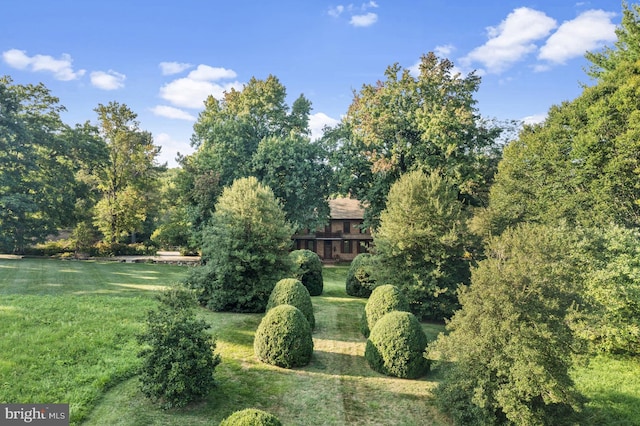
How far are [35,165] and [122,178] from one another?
373 inches

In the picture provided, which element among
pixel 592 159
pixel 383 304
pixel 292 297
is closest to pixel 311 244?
pixel 592 159

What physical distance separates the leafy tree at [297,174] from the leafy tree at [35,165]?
1914cm

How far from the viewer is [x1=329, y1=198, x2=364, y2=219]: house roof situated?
48.3 meters

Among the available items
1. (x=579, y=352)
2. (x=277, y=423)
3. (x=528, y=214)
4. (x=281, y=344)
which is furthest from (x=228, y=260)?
(x=528, y=214)

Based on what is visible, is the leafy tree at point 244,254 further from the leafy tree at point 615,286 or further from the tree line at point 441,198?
the leafy tree at point 615,286

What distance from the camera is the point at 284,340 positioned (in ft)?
41.8

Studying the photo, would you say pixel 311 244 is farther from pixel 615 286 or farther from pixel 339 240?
pixel 615 286

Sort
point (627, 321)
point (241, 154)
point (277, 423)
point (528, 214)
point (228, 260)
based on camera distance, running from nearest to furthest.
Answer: point (277, 423)
point (627, 321)
point (228, 260)
point (528, 214)
point (241, 154)

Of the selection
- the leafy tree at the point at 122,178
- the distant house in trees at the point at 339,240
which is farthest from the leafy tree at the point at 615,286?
the leafy tree at the point at 122,178

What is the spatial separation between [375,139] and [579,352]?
87.5 ft

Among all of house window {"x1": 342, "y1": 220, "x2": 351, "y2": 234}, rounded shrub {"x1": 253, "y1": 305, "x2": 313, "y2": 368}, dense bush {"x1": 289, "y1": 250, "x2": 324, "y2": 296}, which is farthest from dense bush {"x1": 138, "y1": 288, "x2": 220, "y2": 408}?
house window {"x1": 342, "y1": 220, "x2": 351, "y2": 234}

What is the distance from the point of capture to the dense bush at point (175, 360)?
956cm

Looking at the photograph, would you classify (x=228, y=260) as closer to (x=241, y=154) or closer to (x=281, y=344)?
(x=281, y=344)

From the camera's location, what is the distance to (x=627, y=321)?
16.0 m
